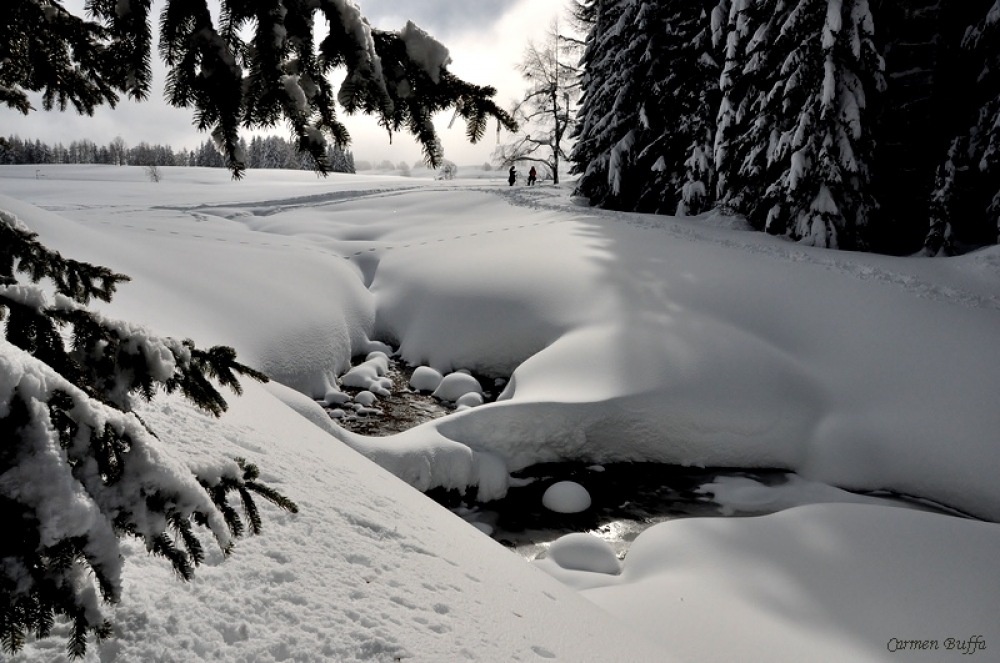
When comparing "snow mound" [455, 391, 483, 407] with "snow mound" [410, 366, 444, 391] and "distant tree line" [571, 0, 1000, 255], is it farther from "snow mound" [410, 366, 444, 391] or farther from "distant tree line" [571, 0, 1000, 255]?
"distant tree line" [571, 0, 1000, 255]

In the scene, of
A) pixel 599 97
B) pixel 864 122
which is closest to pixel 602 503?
pixel 864 122

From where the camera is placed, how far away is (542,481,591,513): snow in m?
6.02

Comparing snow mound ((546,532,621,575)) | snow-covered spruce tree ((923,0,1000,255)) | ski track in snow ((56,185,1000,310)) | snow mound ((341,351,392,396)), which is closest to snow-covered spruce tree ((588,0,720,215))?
ski track in snow ((56,185,1000,310))

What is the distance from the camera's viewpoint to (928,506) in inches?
233

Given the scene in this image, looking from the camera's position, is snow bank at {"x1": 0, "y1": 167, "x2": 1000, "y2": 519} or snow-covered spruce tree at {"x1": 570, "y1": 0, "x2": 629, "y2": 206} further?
snow-covered spruce tree at {"x1": 570, "y1": 0, "x2": 629, "y2": 206}

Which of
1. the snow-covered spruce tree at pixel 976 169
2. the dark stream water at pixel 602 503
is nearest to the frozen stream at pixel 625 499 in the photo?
the dark stream water at pixel 602 503

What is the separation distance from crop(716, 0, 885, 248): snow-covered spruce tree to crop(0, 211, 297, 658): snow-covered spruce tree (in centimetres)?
1425

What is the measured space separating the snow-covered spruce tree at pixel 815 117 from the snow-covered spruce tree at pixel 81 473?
1425cm

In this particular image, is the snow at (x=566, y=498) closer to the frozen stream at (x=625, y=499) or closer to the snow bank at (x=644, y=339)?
the frozen stream at (x=625, y=499)

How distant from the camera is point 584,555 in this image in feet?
15.8

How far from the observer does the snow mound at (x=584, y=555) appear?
15.6ft

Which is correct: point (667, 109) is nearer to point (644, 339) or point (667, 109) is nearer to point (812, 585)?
point (644, 339)

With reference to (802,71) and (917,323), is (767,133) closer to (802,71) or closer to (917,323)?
(802,71)

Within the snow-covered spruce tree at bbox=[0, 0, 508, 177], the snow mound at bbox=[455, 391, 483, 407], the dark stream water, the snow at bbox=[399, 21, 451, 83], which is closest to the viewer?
the snow-covered spruce tree at bbox=[0, 0, 508, 177]
